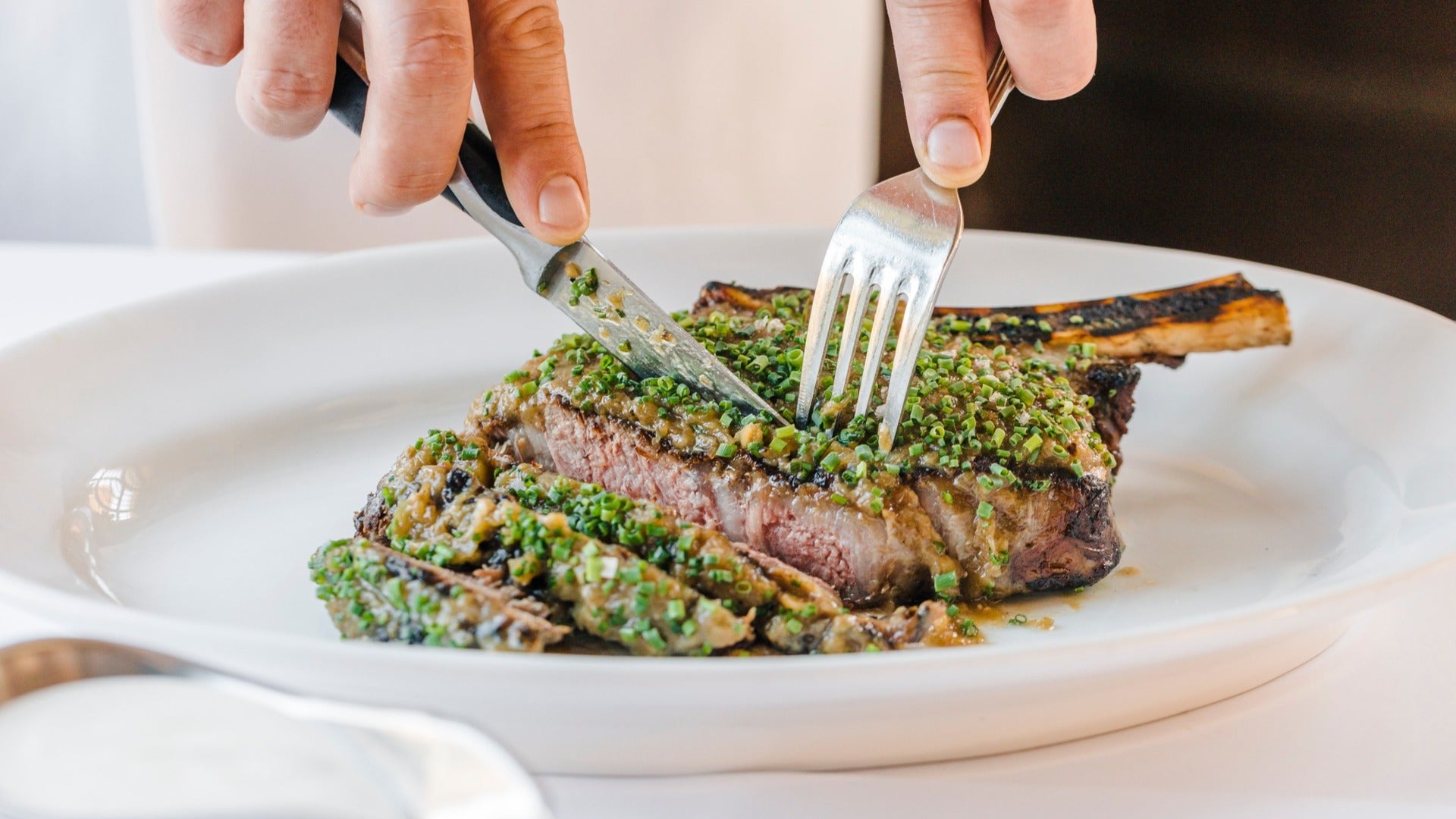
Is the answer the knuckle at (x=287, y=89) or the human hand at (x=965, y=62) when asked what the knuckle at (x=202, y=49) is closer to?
the knuckle at (x=287, y=89)

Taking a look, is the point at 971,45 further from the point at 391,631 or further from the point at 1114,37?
the point at 1114,37

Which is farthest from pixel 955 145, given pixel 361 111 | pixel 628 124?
pixel 628 124

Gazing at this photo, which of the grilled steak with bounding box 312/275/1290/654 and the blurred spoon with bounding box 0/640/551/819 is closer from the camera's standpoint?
the blurred spoon with bounding box 0/640/551/819

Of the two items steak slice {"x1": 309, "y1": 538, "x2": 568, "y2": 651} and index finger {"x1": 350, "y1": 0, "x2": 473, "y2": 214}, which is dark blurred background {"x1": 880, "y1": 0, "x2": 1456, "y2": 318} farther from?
steak slice {"x1": 309, "y1": 538, "x2": 568, "y2": 651}

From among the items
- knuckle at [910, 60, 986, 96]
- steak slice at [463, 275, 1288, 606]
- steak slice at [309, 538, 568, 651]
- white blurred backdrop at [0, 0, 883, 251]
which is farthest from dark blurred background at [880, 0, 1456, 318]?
steak slice at [309, 538, 568, 651]

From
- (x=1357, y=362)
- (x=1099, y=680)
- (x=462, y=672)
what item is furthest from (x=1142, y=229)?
(x=462, y=672)

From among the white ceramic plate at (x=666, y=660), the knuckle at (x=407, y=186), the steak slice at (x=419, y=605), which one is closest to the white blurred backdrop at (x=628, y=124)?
the white ceramic plate at (x=666, y=660)
